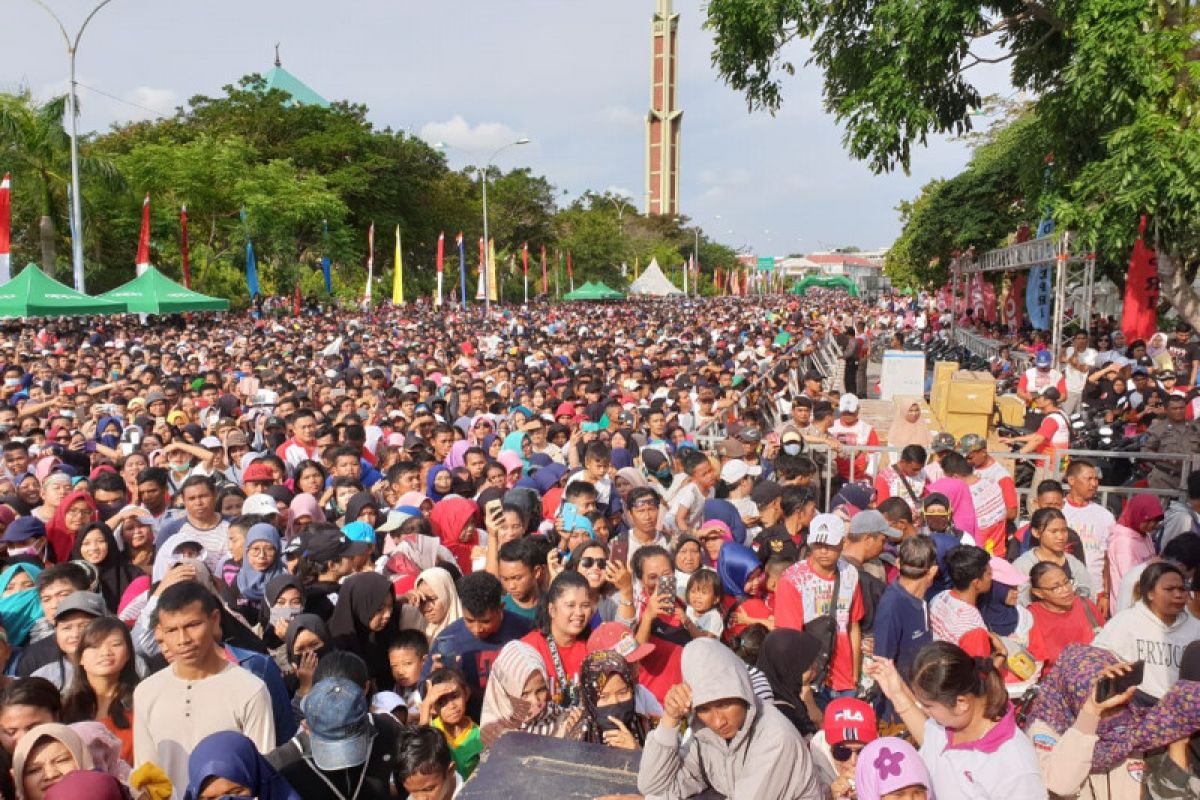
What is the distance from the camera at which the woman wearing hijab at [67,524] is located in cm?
569

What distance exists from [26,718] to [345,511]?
323 centimetres

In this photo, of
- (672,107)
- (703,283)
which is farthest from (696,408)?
(672,107)

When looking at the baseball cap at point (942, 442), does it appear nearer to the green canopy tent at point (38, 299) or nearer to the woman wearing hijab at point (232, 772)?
the woman wearing hijab at point (232, 772)

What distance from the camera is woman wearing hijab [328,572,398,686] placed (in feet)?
13.6

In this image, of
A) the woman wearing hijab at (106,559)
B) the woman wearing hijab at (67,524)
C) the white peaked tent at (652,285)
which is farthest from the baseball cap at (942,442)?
the white peaked tent at (652,285)

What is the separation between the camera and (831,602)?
425 cm

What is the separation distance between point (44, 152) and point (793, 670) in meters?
Result: 32.4

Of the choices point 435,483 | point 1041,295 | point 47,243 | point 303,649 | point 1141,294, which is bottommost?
point 303,649

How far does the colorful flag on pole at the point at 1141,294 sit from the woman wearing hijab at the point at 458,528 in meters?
11.7

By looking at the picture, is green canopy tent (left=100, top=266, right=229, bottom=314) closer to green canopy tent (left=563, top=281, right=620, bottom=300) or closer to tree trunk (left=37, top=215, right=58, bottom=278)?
tree trunk (left=37, top=215, right=58, bottom=278)

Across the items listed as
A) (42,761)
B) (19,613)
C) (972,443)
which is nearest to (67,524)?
(19,613)

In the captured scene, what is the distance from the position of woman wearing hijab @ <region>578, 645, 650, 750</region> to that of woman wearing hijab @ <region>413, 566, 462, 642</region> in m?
1.34

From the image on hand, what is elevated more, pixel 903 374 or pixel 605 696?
pixel 903 374

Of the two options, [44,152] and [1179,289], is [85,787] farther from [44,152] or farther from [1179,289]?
[44,152]
